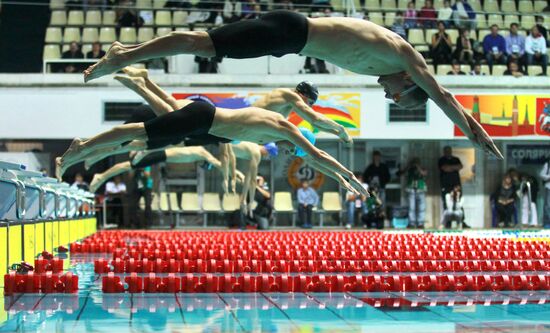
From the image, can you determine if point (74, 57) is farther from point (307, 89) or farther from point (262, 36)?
point (262, 36)

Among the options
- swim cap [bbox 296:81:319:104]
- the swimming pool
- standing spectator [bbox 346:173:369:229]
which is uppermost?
swim cap [bbox 296:81:319:104]

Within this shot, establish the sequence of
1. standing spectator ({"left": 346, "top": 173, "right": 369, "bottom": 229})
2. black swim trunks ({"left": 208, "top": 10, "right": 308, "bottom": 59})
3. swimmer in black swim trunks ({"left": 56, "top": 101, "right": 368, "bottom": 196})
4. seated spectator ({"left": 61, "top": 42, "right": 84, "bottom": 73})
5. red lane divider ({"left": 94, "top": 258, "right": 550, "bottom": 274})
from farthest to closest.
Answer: standing spectator ({"left": 346, "top": 173, "right": 369, "bottom": 229}), seated spectator ({"left": 61, "top": 42, "right": 84, "bottom": 73}), red lane divider ({"left": 94, "top": 258, "right": 550, "bottom": 274}), swimmer in black swim trunks ({"left": 56, "top": 101, "right": 368, "bottom": 196}), black swim trunks ({"left": 208, "top": 10, "right": 308, "bottom": 59})

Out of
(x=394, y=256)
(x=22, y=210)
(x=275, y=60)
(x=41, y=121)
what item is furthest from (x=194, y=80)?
(x=22, y=210)

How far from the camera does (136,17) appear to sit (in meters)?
21.9

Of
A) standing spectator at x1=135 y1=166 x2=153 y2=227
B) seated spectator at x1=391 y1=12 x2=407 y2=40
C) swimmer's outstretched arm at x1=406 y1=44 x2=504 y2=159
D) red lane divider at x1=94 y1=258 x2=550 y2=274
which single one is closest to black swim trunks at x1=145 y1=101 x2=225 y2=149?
red lane divider at x1=94 y1=258 x2=550 y2=274

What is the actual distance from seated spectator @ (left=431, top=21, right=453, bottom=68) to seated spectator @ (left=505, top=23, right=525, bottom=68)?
1505 millimetres

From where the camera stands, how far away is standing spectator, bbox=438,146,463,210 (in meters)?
21.5

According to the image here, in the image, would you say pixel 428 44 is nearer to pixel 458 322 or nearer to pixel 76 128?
pixel 76 128

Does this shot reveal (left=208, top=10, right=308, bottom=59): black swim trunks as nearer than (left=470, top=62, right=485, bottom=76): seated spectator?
Yes

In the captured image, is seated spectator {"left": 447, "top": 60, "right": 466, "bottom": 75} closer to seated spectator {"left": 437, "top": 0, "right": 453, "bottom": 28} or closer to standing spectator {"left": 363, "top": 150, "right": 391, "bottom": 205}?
seated spectator {"left": 437, "top": 0, "right": 453, "bottom": 28}

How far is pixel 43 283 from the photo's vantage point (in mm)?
7469

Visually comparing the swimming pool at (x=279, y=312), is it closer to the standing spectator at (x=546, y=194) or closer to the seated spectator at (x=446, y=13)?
the standing spectator at (x=546, y=194)

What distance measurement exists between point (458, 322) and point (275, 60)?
50.9 feet

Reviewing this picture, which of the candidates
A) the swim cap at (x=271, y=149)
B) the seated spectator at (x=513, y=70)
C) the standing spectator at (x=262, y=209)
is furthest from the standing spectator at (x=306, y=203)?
the seated spectator at (x=513, y=70)
